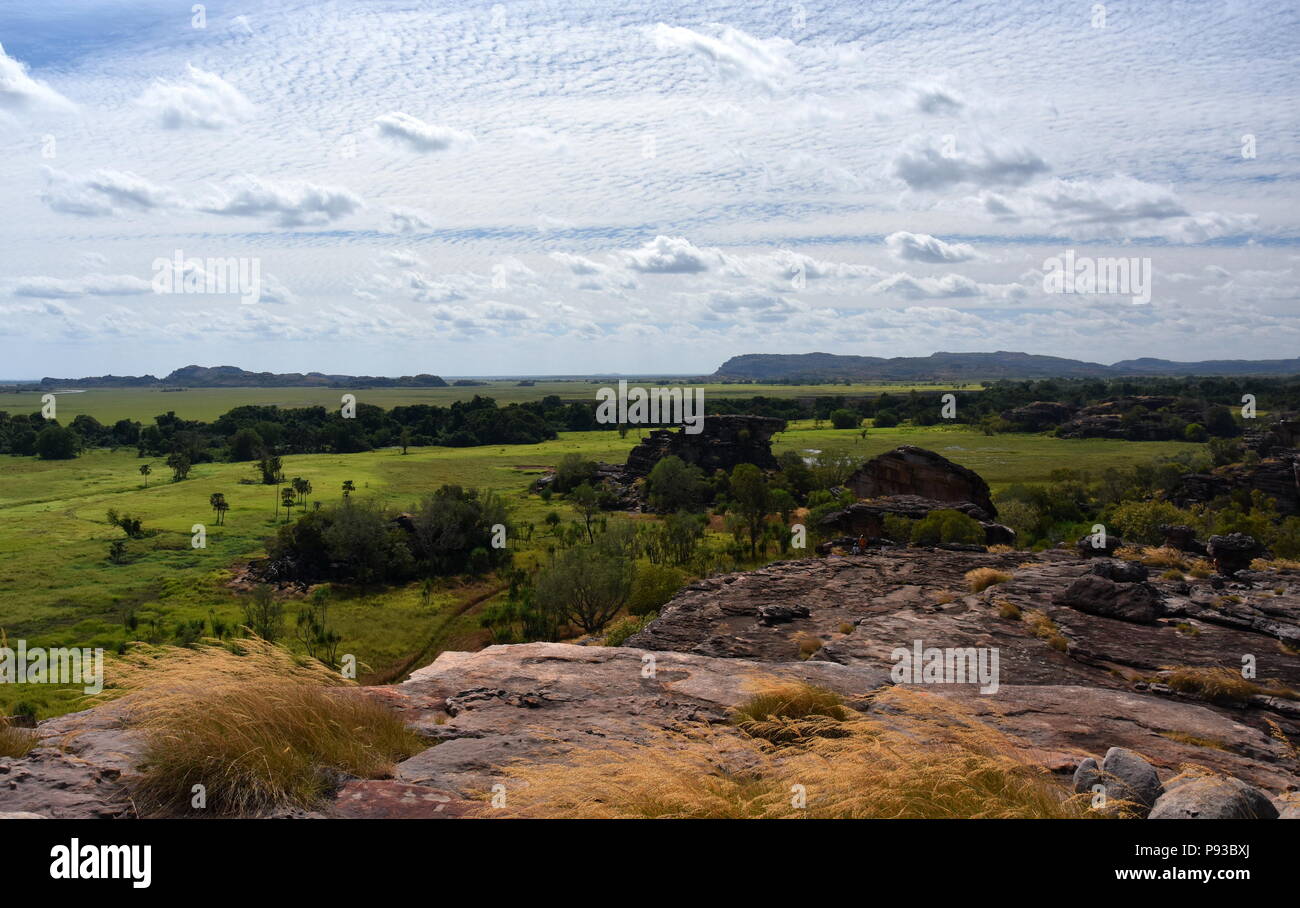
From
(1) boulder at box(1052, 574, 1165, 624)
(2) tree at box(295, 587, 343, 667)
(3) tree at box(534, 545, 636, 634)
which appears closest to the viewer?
(1) boulder at box(1052, 574, 1165, 624)

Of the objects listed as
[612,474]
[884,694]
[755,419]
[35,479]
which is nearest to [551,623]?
[884,694]

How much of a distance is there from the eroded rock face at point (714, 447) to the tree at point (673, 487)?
12.5m

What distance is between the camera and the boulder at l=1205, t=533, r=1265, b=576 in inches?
895

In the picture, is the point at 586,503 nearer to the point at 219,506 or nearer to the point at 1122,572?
the point at 219,506

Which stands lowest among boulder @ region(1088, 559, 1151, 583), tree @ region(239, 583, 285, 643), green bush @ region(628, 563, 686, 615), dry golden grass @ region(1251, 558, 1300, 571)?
tree @ region(239, 583, 285, 643)

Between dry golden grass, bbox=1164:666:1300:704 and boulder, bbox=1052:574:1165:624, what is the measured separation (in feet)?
12.7

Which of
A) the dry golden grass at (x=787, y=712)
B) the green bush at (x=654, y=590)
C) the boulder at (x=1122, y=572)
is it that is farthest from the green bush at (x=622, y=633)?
the boulder at (x=1122, y=572)

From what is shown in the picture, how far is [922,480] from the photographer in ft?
187

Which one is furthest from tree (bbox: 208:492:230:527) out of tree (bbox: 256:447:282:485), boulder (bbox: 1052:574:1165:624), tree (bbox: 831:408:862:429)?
tree (bbox: 831:408:862:429)

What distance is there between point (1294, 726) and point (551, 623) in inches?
1179

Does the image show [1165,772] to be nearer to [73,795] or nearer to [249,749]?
[249,749]

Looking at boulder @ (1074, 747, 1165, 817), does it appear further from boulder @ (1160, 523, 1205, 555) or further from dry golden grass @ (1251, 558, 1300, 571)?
boulder @ (1160, 523, 1205, 555)

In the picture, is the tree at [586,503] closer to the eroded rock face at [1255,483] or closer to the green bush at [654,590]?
the green bush at [654,590]

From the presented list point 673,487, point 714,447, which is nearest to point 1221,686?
point 673,487
